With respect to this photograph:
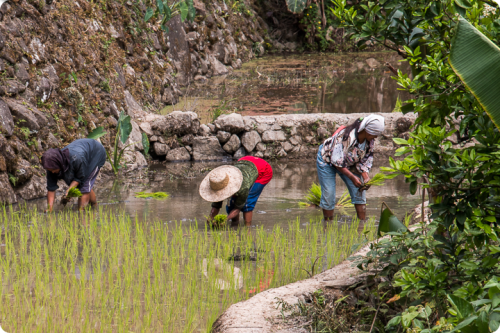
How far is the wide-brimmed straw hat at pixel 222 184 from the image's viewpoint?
5014 mm

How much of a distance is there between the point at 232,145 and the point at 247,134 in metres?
0.36

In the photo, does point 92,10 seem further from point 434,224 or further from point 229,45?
point 434,224

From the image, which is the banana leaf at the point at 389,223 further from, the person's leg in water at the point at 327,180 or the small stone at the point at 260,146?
the small stone at the point at 260,146

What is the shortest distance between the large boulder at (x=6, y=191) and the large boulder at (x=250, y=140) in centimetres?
427

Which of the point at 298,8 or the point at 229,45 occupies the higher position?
the point at 298,8

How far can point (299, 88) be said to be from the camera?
45.4ft

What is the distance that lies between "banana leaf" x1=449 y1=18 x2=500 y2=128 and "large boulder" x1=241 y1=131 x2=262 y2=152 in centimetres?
744

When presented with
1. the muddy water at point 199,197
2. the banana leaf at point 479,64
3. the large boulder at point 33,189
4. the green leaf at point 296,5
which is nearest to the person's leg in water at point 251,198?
the muddy water at point 199,197

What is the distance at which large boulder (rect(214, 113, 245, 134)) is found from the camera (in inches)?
372

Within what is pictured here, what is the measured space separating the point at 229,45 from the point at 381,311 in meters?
15.0

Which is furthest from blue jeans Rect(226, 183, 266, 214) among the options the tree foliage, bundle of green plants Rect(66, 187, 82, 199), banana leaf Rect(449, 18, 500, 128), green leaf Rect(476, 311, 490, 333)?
green leaf Rect(476, 311, 490, 333)

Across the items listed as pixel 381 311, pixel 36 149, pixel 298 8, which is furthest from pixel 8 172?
pixel 298 8

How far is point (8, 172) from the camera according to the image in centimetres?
651

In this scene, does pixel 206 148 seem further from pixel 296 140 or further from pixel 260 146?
pixel 296 140
